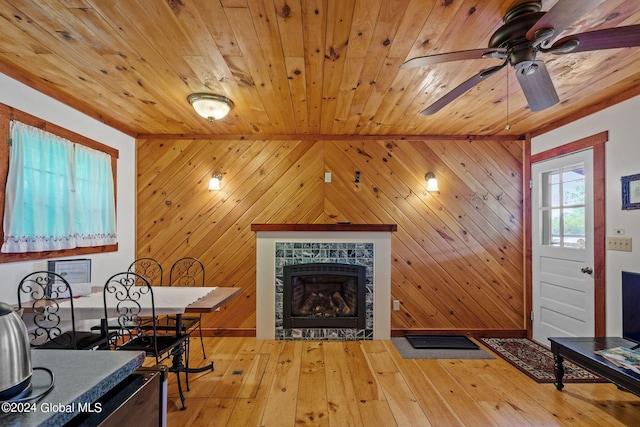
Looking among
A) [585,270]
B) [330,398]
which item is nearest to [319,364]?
[330,398]

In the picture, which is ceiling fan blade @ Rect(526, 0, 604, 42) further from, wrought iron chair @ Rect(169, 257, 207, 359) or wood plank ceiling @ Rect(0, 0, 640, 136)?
wrought iron chair @ Rect(169, 257, 207, 359)

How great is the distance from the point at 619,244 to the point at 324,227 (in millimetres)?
2661

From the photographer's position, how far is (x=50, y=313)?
2.21 metres

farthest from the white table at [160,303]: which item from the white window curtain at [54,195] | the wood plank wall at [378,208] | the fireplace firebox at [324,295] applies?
the wood plank wall at [378,208]

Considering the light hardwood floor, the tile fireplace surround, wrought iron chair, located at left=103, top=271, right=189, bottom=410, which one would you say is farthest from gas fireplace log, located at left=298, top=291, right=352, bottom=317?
wrought iron chair, located at left=103, top=271, right=189, bottom=410

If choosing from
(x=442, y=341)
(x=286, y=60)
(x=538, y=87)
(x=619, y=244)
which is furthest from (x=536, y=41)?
(x=442, y=341)

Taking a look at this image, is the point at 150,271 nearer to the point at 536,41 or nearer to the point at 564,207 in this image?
the point at 536,41

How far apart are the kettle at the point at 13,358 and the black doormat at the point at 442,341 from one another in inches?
135

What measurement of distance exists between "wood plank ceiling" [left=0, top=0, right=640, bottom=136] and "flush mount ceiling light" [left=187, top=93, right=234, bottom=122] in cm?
9

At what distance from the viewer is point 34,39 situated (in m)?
1.95

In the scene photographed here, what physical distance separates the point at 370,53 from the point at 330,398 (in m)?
2.51

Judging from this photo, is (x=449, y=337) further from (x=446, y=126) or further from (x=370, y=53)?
(x=370, y=53)

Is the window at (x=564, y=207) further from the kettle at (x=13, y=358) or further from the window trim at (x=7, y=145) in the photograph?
the window trim at (x=7, y=145)

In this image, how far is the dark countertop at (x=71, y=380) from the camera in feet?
2.24
